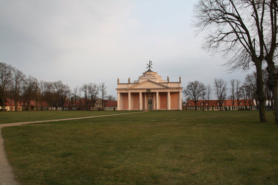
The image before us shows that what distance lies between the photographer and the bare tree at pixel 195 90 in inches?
3105

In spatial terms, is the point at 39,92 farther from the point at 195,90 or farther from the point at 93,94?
the point at 195,90

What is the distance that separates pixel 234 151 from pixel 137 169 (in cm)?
364

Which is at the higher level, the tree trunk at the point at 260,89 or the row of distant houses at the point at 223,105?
the tree trunk at the point at 260,89

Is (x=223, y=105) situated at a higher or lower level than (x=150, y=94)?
lower

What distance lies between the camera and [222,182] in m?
5.46

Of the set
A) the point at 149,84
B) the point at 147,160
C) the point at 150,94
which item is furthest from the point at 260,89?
the point at 150,94

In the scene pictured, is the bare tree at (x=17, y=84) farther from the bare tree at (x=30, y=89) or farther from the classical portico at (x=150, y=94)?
the classical portico at (x=150, y=94)

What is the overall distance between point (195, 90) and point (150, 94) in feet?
49.2

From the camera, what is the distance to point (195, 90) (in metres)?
78.9

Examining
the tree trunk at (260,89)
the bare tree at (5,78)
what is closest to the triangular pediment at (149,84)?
the bare tree at (5,78)

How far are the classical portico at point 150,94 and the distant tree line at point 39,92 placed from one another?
9221mm

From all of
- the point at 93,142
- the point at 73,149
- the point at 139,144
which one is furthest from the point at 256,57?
the point at 73,149

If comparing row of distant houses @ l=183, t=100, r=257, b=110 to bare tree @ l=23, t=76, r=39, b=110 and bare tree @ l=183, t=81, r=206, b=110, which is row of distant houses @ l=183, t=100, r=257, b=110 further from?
bare tree @ l=23, t=76, r=39, b=110

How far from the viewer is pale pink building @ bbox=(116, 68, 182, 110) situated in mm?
76688
